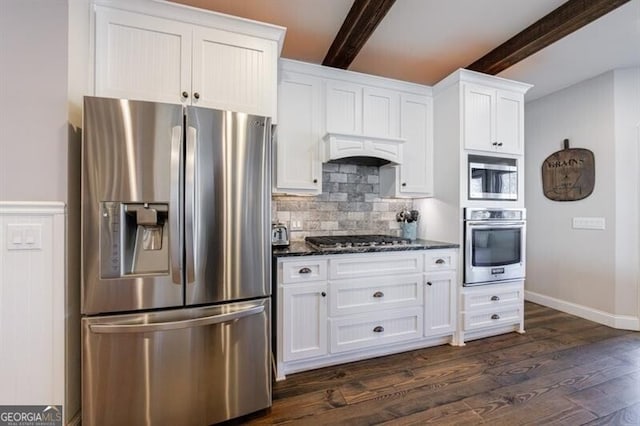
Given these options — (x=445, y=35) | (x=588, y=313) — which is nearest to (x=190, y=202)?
(x=445, y=35)

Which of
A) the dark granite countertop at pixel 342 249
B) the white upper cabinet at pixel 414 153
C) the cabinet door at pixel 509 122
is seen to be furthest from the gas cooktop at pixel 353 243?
the cabinet door at pixel 509 122

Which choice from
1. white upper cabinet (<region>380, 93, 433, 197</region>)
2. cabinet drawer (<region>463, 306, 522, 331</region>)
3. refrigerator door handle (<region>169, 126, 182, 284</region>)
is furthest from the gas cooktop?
refrigerator door handle (<region>169, 126, 182, 284</region>)

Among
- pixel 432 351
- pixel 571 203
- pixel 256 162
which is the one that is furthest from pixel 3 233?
pixel 571 203

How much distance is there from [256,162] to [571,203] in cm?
373

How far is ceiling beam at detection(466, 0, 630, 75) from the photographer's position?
1.87m

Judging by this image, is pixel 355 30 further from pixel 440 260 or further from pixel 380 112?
pixel 440 260

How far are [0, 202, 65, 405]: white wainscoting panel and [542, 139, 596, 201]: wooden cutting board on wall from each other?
15.2 feet

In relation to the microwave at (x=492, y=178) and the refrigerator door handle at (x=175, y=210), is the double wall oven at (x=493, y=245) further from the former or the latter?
the refrigerator door handle at (x=175, y=210)

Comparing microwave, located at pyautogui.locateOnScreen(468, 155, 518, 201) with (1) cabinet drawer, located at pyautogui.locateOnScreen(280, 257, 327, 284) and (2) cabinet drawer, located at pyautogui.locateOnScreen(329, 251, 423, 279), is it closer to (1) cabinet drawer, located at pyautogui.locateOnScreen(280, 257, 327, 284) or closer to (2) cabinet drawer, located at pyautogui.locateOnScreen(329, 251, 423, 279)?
(2) cabinet drawer, located at pyautogui.locateOnScreen(329, 251, 423, 279)

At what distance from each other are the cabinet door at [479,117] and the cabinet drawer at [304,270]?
→ 1747mm

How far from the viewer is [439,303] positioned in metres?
2.48

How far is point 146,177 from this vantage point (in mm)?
1434

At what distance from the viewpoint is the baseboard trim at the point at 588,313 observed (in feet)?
9.32

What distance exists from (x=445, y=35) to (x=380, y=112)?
2.55ft
